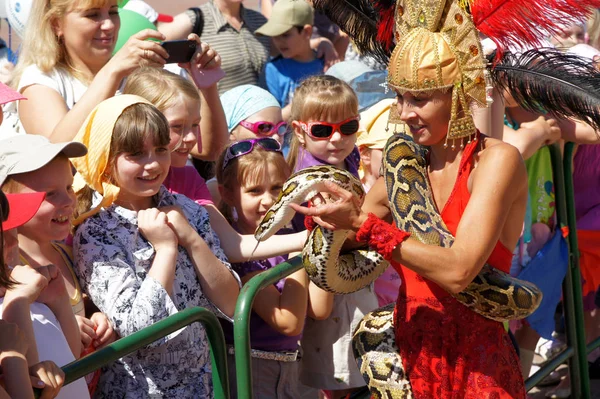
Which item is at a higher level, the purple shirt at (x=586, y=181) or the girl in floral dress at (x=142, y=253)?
the girl in floral dress at (x=142, y=253)

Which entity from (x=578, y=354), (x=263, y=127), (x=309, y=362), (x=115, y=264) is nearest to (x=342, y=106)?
(x=263, y=127)

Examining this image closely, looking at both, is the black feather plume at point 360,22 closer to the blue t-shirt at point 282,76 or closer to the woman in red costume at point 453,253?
the woman in red costume at point 453,253

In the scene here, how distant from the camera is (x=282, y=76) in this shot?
291 inches

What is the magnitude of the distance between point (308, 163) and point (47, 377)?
2.30m

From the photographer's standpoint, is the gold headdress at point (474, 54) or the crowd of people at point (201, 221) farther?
the gold headdress at point (474, 54)

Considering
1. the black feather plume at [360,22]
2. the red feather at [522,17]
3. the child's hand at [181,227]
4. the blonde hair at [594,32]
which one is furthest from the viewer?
the blonde hair at [594,32]

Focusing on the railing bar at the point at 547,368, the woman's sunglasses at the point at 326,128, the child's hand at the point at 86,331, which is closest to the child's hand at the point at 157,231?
the child's hand at the point at 86,331

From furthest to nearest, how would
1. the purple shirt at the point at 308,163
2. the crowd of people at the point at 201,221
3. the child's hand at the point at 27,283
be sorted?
the purple shirt at the point at 308,163
the crowd of people at the point at 201,221
the child's hand at the point at 27,283

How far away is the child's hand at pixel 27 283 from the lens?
2.53 meters

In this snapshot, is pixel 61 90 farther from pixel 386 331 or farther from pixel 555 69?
pixel 555 69

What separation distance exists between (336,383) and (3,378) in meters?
2.18

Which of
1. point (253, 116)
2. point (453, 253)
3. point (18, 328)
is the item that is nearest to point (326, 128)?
point (253, 116)

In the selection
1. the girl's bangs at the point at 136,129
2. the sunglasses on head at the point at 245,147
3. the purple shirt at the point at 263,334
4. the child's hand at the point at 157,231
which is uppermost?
the girl's bangs at the point at 136,129

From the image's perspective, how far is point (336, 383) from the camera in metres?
4.30
